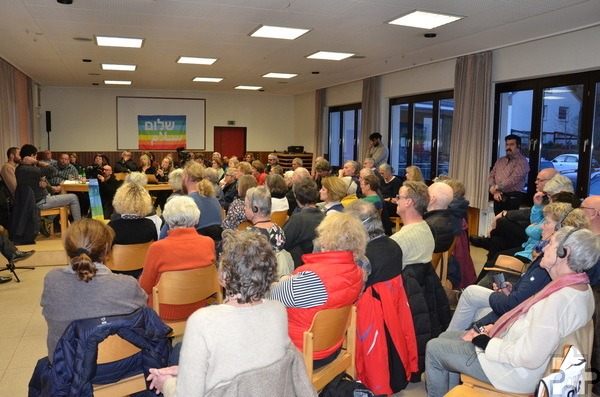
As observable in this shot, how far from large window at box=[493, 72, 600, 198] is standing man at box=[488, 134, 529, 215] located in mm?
437

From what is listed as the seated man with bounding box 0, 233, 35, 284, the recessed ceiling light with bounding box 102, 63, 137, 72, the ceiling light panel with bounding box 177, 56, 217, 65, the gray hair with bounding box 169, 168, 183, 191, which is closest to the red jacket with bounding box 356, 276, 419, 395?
the gray hair with bounding box 169, 168, 183, 191

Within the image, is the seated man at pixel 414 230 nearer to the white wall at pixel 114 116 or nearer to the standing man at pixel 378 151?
the standing man at pixel 378 151

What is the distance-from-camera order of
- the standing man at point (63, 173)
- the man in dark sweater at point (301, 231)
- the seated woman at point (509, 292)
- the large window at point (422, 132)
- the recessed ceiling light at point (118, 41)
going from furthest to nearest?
the large window at point (422, 132) → the standing man at point (63, 173) → the recessed ceiling light at point (118, 41) → the man in dark sweater at point (301, 231) → the seated woman at point (509, 292)

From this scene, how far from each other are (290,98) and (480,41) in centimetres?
994

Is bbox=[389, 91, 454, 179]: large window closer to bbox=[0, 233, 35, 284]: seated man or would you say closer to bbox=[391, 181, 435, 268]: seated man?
bbox=[391, 181, 435, 268]: seated man

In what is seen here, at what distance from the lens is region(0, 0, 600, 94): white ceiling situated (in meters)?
5.62

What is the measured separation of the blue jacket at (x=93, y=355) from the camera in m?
2.16

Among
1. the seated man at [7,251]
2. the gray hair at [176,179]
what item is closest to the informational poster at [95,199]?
the seated man at [7,251]

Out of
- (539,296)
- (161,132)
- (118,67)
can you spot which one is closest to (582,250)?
(539,296)

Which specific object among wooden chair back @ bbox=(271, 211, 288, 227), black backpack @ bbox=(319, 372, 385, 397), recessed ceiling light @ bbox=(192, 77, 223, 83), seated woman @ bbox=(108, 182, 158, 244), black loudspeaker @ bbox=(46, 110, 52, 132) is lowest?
black backpack @ bbox=(319, 372, 385, 397)

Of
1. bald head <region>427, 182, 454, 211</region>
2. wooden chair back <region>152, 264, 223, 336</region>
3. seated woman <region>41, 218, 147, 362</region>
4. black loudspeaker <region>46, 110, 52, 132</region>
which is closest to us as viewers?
seated woman <region>41, 218, 147, 362</region>

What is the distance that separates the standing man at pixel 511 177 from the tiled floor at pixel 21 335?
4.68 m

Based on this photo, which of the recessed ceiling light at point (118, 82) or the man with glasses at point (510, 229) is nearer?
the man with glasses at point (510, 229)

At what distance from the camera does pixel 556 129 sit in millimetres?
7484
